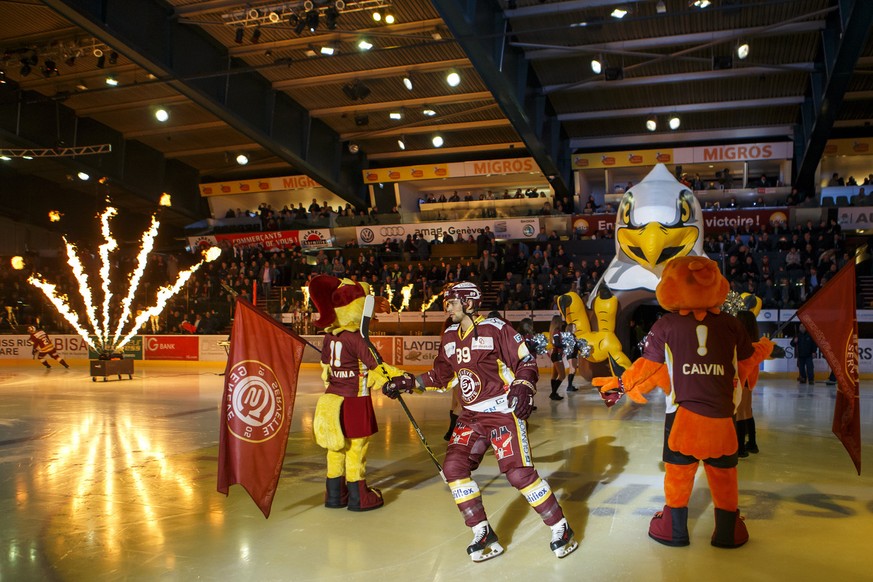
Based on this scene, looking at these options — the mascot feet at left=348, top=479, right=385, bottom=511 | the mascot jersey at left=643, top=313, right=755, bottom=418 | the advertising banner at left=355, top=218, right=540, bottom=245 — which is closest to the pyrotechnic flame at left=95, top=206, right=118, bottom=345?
the advertising banner at left=355, top=218, right=540, bottom=245

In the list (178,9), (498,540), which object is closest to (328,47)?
(178,9)

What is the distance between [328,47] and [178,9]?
347 cm

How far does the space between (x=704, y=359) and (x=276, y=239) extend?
25.3m

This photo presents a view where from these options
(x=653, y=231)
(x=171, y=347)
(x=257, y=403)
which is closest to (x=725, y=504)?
(x=257, y=403)

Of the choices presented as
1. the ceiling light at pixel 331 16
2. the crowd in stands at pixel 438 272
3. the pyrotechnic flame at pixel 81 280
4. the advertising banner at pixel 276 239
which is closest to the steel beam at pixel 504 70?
the ceiling light at pixel 331 16

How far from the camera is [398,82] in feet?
69.2

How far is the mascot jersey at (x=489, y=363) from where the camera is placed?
4648 millimetres

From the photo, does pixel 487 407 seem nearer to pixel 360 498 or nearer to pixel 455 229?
pixel 360 498

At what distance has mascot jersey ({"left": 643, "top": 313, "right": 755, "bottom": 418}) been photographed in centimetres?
446

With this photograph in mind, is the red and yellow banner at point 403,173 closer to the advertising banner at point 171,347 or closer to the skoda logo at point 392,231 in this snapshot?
the skoda logo at point 392,231

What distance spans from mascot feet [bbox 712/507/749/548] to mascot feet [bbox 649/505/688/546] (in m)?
0.18

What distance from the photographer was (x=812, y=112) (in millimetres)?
21094

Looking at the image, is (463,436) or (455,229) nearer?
(463,436)

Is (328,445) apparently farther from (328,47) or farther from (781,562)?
(328,47)
